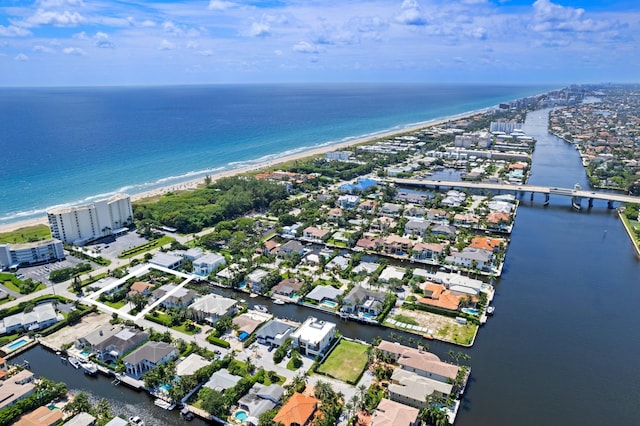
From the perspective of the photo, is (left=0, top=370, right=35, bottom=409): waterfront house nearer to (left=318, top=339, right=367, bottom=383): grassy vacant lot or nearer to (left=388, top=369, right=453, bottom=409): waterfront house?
(left=318, top=339, right=367, bottom=383): grassy vacant lot

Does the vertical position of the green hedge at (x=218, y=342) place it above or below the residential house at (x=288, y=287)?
below

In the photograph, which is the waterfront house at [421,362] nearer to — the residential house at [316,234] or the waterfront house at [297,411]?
the waterfront house at [297,411]

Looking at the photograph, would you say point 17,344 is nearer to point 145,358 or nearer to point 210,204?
point 145,358

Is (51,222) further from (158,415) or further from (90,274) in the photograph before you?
(158,415)

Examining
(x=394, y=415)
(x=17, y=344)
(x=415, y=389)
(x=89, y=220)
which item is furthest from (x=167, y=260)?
(x=394, y=415)

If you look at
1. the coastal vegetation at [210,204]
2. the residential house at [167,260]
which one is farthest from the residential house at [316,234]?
the residential house at [167,260]
